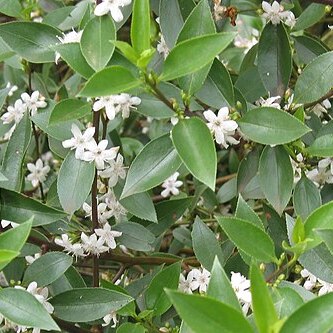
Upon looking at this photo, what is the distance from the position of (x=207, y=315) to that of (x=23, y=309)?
13.7 inches

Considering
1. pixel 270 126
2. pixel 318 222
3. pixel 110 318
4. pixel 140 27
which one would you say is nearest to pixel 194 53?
pixel 140 27

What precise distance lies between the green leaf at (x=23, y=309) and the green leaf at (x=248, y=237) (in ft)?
0.99

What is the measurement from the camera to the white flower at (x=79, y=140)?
1288mm

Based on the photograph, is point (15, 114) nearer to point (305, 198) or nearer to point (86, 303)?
point (86, 303)

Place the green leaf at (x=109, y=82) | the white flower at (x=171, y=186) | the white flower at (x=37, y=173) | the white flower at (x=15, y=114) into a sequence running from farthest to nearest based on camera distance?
1. the white flower at (x=171, y=186)
2. the white flower at (x=37, y=173)
3. the white flower at (x=15, y=114)
4. the green leaf at (x=109, y=82)

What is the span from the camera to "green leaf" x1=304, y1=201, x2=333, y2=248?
107 centimetres

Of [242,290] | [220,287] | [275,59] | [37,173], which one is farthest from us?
[37,173]

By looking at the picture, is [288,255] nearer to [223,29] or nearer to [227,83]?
[227,83]

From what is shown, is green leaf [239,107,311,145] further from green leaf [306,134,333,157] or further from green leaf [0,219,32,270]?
green leaf [0,219,32,270]

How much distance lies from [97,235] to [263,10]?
0.58 meters

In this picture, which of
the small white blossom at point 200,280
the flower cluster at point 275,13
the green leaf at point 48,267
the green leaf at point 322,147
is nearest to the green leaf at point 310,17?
the flower cluster at point 275,13

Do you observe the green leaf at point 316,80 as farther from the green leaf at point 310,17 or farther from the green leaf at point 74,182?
the green leaf at point 74,182

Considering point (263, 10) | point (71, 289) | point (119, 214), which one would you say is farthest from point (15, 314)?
point (263, 10)

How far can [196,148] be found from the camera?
3.67 ft
